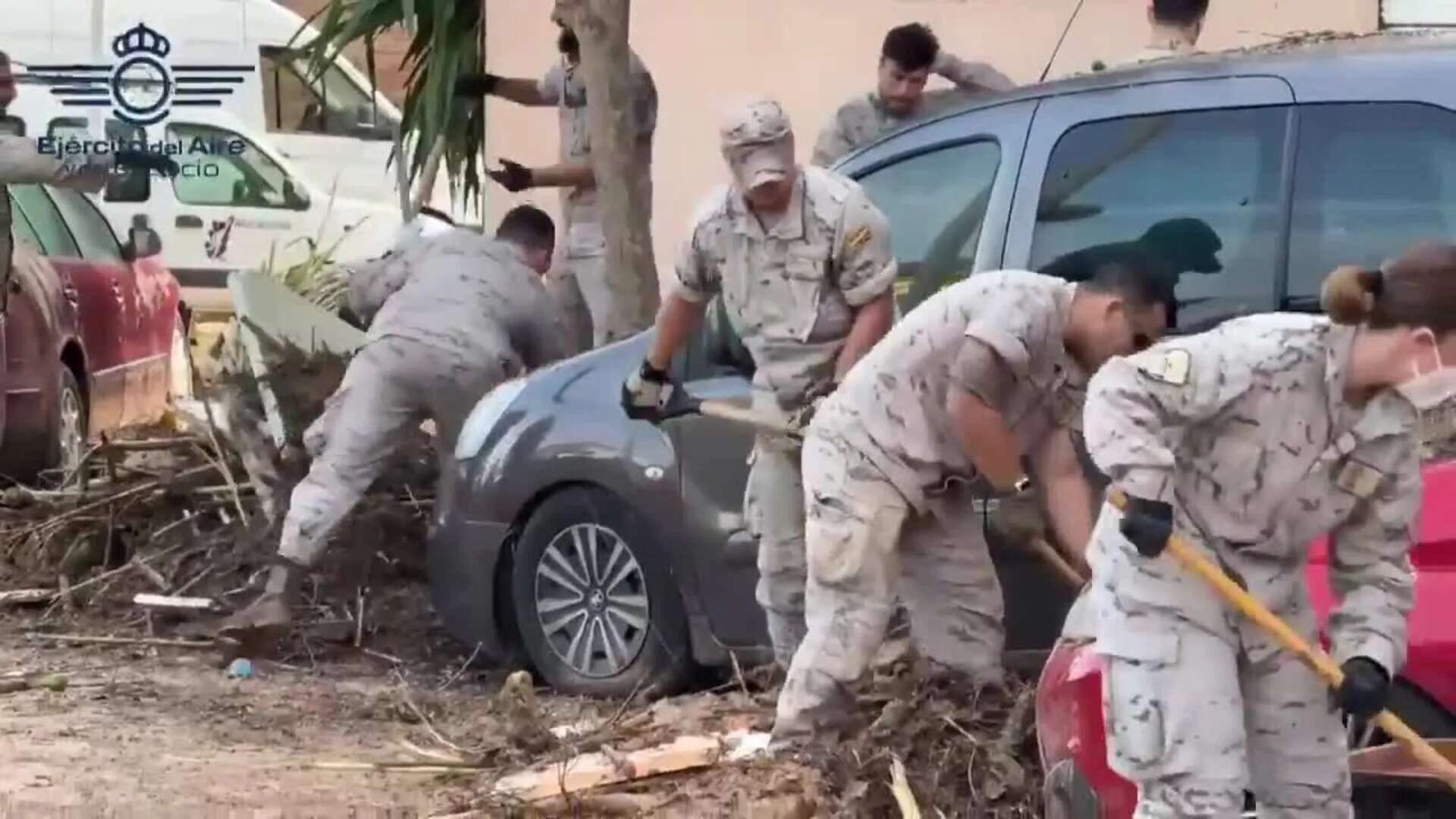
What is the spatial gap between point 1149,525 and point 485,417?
3690mm

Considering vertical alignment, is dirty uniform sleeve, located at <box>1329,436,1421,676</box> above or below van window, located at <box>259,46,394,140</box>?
below

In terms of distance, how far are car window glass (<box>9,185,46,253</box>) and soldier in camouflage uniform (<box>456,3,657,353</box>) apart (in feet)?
7.92

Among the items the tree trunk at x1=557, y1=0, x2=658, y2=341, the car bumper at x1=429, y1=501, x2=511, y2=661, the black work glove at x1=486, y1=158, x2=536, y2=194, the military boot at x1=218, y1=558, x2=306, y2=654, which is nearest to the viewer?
the car bumper at x1=429, y1=501, x2=511, y2=661

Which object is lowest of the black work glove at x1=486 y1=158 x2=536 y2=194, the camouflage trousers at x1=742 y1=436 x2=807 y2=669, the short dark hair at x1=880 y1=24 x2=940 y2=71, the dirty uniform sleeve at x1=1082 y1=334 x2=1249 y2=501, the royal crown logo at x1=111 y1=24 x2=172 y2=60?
the camouflage trousers at x1=742 y1=436 x2=807 y2=669

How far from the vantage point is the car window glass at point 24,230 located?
439 inches

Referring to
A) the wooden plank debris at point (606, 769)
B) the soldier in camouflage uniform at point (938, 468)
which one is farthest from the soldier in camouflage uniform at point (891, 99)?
the wooden plank debris at point (606, 769)

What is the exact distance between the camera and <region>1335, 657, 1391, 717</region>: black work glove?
4.14 meters

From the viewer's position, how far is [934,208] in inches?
253

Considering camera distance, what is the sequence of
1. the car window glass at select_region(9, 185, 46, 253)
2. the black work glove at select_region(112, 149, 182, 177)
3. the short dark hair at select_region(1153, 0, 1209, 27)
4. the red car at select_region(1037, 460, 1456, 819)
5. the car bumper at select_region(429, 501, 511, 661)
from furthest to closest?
the car window glass at select_region(9, 185, 46, 253) → the black work glove at select_region(112, 149, 182, 177) → the short dark hair at select_region(1153, 0, 1209, 27) → the car bumper at select_region(429, 501, 511, 661) → the red car at select_region(1037, 460, 1456, 819)

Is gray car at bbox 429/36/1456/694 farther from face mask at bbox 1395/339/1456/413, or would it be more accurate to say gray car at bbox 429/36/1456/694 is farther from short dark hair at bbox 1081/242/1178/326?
face mask at bbox 1395/339/1456/413

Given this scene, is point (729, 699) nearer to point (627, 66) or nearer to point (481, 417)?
point (481, 417)

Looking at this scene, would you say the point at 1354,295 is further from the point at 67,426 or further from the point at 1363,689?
the point at 67,426

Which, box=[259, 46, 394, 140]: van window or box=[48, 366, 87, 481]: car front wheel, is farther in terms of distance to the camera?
box=[259, 46, 394, 140]: van window

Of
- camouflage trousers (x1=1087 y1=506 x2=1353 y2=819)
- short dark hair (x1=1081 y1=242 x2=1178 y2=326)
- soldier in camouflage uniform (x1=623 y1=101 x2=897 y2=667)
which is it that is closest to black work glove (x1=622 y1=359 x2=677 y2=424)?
soldier in camouflage uniform (x1=623 y1=101 x2=897 y2=667)
